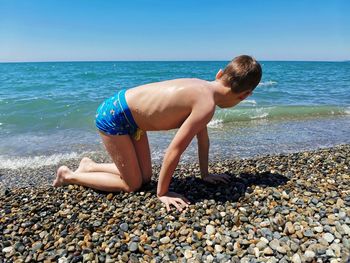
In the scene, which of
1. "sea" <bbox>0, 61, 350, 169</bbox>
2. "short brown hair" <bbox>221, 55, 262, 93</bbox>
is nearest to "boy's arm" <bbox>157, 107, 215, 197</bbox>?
"short brown hair" <bbox>221, 55, 262, 93</bbox>

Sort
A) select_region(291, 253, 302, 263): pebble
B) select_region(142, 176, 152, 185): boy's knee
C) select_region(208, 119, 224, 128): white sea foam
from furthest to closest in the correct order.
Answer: select_region(208, 119, 224, 128): white sea foam
select_region(142, 176, 152, 185): boy's knee
select_region(291, 253, 302, 263): pebble

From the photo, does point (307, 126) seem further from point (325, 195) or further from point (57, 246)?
point (57, 246)

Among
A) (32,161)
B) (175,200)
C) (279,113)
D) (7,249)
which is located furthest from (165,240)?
(279,113)

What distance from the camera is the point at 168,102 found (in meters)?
3.65

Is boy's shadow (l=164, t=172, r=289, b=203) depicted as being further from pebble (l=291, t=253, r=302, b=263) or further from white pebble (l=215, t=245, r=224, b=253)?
pebble (l=291, t=253, r=302, b=263)

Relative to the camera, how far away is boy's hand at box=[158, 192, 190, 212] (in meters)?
3.64

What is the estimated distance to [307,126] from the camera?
10.9m

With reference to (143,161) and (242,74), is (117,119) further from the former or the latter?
(242,74)

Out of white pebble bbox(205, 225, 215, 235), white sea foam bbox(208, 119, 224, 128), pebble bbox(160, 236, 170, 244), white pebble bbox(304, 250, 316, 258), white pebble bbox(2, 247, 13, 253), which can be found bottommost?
white sea foam bbox(208, 119, 224, 128)

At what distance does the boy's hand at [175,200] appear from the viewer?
364cm

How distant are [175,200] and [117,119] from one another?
112 centimetres

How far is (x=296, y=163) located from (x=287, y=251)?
243 centimetres

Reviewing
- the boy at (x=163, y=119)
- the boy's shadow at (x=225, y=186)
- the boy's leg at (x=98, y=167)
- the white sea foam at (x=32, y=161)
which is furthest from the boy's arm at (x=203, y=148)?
the white sea foam at (x=32, y=161)

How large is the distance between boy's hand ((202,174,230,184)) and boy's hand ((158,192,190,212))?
Answer: 62 centimetres
